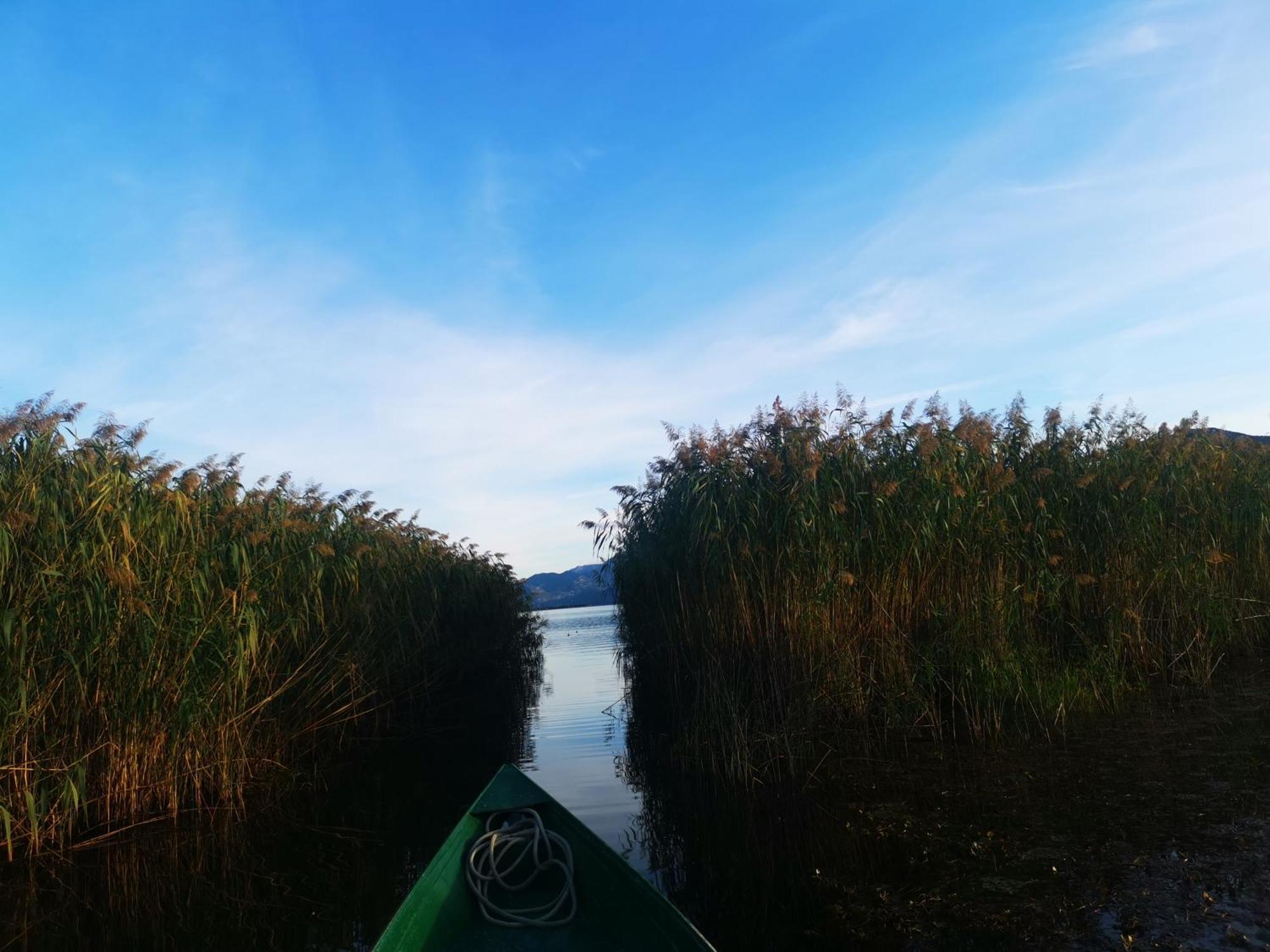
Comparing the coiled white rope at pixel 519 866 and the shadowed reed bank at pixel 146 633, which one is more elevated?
the shadowed reed bank at pixel 146 633

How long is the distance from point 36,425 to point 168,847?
11.8ft

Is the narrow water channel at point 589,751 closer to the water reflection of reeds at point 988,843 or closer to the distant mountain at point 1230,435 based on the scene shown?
the water reflection of reeds at point 988,843

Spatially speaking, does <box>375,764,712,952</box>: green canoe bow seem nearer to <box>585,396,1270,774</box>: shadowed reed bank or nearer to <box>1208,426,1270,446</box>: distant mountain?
<box>585,396,1270,774</box>: shadowed reed bank

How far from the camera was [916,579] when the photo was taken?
850cm

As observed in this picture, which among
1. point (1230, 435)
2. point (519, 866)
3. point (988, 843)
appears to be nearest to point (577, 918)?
point (519, 866)

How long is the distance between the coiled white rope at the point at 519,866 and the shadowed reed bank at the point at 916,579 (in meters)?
3.13

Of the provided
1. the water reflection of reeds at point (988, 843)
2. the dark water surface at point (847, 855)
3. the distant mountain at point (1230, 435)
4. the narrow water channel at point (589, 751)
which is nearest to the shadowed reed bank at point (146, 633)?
the dark water surface at point (847, 855)

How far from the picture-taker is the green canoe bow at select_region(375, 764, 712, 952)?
3.91 m

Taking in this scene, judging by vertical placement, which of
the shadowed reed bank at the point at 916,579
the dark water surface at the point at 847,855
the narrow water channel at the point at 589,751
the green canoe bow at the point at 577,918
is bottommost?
the narrow water channel at the point at 589,751

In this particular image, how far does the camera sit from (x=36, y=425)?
6078mm

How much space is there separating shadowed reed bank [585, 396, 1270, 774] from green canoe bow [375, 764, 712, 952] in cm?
336

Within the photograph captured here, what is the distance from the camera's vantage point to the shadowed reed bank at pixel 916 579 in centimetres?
808

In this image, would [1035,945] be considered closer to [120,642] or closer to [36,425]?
[120,642]

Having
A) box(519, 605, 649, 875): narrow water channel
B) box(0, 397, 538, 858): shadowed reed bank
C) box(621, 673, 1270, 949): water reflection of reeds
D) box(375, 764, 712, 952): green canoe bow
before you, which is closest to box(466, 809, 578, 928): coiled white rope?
box(375, 764, 712, 952): green canoe bow
